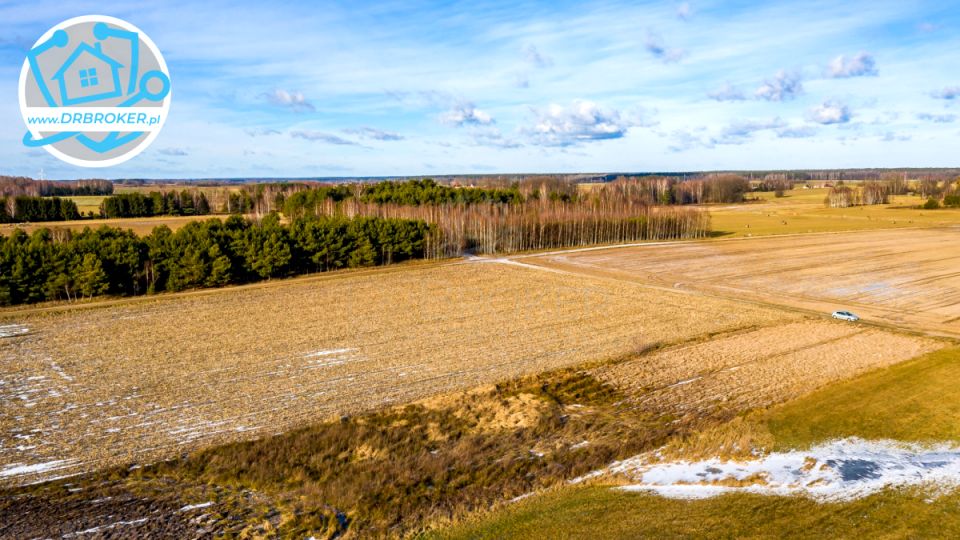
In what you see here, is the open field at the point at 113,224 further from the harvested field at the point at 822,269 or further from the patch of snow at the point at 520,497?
the patch of snow at the point at 520,497

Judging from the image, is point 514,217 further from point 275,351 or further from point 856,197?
point 856,197

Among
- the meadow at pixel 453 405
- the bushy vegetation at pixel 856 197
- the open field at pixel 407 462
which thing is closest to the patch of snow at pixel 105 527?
the open field at pixel 407 462

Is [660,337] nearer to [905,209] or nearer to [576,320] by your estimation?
[576,320]

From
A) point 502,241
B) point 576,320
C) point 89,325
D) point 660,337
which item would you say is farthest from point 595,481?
point 502,241

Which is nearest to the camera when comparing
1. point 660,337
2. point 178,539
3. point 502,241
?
Result: point 178,539

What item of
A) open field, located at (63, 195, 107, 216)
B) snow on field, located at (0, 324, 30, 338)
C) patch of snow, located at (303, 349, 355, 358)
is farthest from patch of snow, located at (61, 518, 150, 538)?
open field, located at (63, 195, 107, 216)

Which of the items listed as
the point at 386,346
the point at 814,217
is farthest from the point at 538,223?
the point at 814,217
